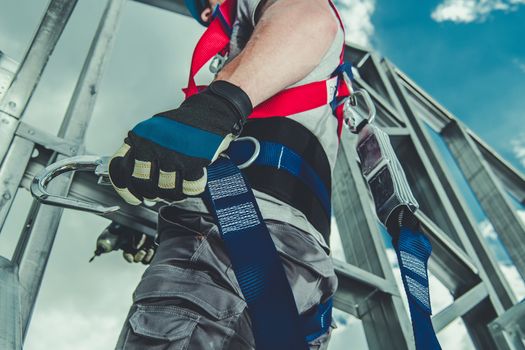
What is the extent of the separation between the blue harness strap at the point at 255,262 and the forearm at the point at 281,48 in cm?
16

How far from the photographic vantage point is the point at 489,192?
353 centimetres

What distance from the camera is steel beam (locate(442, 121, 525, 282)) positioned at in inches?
122

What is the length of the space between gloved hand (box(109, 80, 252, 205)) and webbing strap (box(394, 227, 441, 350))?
0.50 m

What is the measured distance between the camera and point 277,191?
879 mm

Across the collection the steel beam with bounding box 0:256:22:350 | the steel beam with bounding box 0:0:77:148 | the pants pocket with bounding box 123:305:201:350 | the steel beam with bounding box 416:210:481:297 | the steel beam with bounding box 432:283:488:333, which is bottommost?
the pants pocket with bounding box 123:305:201:350

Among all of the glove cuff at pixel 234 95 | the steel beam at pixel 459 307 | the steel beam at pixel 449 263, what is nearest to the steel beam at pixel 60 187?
the glove cuff at pixel 234 95

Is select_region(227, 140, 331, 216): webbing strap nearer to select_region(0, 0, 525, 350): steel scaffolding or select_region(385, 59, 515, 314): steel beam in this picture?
select_region(0, 0, 525, 350): steel scaffolding

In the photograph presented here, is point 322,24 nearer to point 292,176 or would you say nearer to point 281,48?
point 281,48

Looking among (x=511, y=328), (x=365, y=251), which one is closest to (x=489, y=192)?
(x=511, y=328)

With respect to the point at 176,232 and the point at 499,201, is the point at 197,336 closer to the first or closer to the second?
the point at 176,232

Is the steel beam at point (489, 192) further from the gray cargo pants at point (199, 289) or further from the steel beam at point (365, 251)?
the gray cargo pants at point (199, 289)

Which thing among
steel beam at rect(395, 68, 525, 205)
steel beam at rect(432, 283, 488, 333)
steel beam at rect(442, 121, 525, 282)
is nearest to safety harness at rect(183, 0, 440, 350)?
steel beam at rect(432, 283, 488, 333)

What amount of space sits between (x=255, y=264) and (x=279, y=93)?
408 mm

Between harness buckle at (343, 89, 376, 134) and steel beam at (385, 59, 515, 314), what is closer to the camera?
harness buckle at (343, 89, 376, 134)
